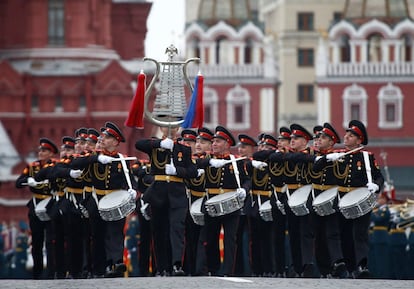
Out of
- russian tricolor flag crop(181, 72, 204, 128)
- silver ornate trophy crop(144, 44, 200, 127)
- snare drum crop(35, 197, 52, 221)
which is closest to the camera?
silver ornate trophy crop(144, 44, 200, 127)

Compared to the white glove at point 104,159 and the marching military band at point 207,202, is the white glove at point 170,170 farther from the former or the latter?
the white glove at point 104,159

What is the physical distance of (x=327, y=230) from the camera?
990 inches

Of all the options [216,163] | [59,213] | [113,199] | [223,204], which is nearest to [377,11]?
[59,213]

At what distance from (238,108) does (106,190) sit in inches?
2825

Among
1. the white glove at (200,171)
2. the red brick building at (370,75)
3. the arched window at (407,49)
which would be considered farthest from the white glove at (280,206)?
the arched window at (407,49)

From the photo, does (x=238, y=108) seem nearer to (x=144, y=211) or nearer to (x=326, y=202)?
(x=144, y=211)

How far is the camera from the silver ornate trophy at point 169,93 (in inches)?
990

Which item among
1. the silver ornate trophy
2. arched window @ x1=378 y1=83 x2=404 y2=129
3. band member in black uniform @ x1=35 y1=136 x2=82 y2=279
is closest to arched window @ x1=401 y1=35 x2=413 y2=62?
arched window @ x1=378 y1=83 x2=404 y2=129

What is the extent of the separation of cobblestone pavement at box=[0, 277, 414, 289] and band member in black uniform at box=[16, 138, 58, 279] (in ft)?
15.4

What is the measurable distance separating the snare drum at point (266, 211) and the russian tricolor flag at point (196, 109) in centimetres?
196

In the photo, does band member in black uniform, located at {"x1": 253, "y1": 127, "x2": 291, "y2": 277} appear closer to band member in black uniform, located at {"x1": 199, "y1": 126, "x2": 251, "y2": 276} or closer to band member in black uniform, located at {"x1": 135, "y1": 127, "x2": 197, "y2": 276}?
band member in black uniform, located at {"x1": 199, "y1": 126, "x2": 251, "y2": 276}

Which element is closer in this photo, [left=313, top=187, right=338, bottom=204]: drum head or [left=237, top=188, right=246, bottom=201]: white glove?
[left=313, top=187, right=338, bottom=204]: drum head

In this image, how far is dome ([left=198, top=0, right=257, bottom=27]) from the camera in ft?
318

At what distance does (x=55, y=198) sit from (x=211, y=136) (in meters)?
1.95
